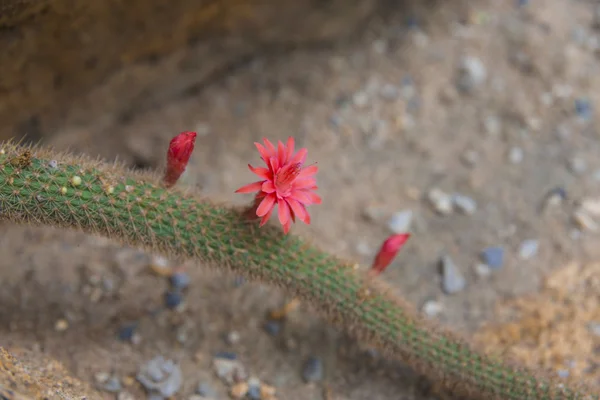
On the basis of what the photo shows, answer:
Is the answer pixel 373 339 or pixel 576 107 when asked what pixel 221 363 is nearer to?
pixel 373 339

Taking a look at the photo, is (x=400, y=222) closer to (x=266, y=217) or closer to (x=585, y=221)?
(x=585, y=221)

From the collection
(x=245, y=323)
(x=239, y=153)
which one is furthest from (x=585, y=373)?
(x=239, y=153)

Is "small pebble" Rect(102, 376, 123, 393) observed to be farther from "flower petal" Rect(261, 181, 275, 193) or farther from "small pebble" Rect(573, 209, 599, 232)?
"small pebble" Rect(573, 209, 599, 232)

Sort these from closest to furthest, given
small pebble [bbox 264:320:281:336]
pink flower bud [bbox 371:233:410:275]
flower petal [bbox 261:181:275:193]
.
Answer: flower petal [bbox 261:181:275:193] → pink flower bud [bbox 371:233:410:275] → small pebble [bbox 264:320:281:336]

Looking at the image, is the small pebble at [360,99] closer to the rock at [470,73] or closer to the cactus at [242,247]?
the rock at [470,73]

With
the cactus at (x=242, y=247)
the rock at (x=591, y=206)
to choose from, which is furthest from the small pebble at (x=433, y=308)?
the rock at (x=591, y=206)

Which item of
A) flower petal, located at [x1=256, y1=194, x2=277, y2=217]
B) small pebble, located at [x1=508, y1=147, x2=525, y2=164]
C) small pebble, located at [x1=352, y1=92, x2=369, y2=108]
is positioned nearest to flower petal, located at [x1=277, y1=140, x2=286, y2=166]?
flower petal, located at [x1=256, y1=194, x2=277, y2=217]

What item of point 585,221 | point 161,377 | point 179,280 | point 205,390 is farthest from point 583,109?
point 161,377
